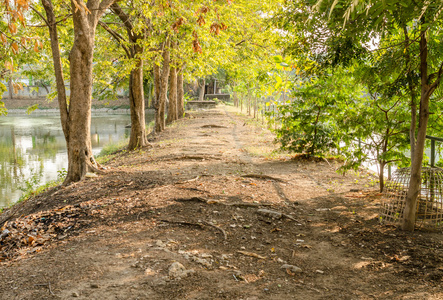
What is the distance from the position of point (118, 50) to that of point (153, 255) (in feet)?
40.5

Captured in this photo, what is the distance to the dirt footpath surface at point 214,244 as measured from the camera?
Answer: 3.54 m

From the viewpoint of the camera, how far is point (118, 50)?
1479cm

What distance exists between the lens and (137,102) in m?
12.5

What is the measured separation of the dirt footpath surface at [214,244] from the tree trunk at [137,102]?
495 cm

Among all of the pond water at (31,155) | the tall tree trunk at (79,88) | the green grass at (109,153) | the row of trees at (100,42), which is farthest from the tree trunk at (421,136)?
the green grass at (109,153)

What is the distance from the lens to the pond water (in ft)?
45.0

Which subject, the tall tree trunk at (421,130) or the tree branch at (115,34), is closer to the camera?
the tall tree trunk at (421,130)

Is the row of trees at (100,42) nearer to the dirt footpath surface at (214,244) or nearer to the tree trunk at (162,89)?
the tree trunk at (162,89)

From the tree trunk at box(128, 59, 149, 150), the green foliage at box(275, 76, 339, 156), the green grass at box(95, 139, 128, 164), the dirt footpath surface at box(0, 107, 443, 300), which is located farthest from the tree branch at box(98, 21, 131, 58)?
the green foliage at box(275, 76, 339, 156)

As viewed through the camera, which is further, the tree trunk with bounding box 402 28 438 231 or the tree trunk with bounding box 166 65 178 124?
the tree trunk with bounding box 166 65 178 124

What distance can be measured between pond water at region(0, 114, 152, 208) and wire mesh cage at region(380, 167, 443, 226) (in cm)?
878

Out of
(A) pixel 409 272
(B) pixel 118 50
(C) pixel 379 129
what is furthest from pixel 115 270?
(B) pixel 118 50

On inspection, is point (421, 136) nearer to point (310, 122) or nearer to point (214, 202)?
point (214, 202)

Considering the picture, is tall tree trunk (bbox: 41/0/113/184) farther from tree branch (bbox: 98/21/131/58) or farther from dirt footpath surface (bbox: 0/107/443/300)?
tree branch (bbox: 98/21/131/58)
